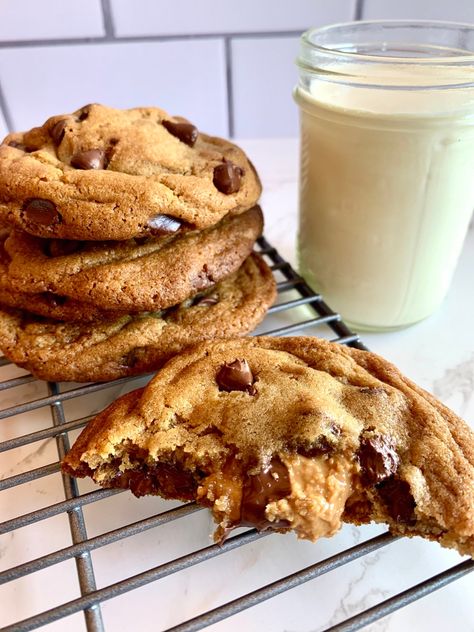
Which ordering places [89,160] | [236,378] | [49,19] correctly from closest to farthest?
[236,378]
[89,160]
[49,19]

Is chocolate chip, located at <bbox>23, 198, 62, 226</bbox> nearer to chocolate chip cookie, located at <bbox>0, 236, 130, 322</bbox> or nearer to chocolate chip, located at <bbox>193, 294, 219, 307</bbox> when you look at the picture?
chocolate chip cookie, located at <bbox>0, 236, 130, 322</bbox>

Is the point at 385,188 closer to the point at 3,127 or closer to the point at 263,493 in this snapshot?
the point at 263,493

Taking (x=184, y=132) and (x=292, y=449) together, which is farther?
(x=184, y=132)

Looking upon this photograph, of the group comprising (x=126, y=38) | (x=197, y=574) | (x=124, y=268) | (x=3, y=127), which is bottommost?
(x=197, y=574)

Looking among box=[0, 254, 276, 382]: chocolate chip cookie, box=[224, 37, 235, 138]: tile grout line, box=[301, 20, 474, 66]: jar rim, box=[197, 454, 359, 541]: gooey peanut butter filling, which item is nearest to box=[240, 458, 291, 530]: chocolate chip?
box=[197, 454, 359, 541]: gooey peanut butter filling

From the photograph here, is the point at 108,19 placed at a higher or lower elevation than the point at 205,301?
higher

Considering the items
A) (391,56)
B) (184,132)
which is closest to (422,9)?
(391,56)

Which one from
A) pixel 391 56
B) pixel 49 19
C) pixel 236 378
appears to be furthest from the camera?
pixel 49 19
